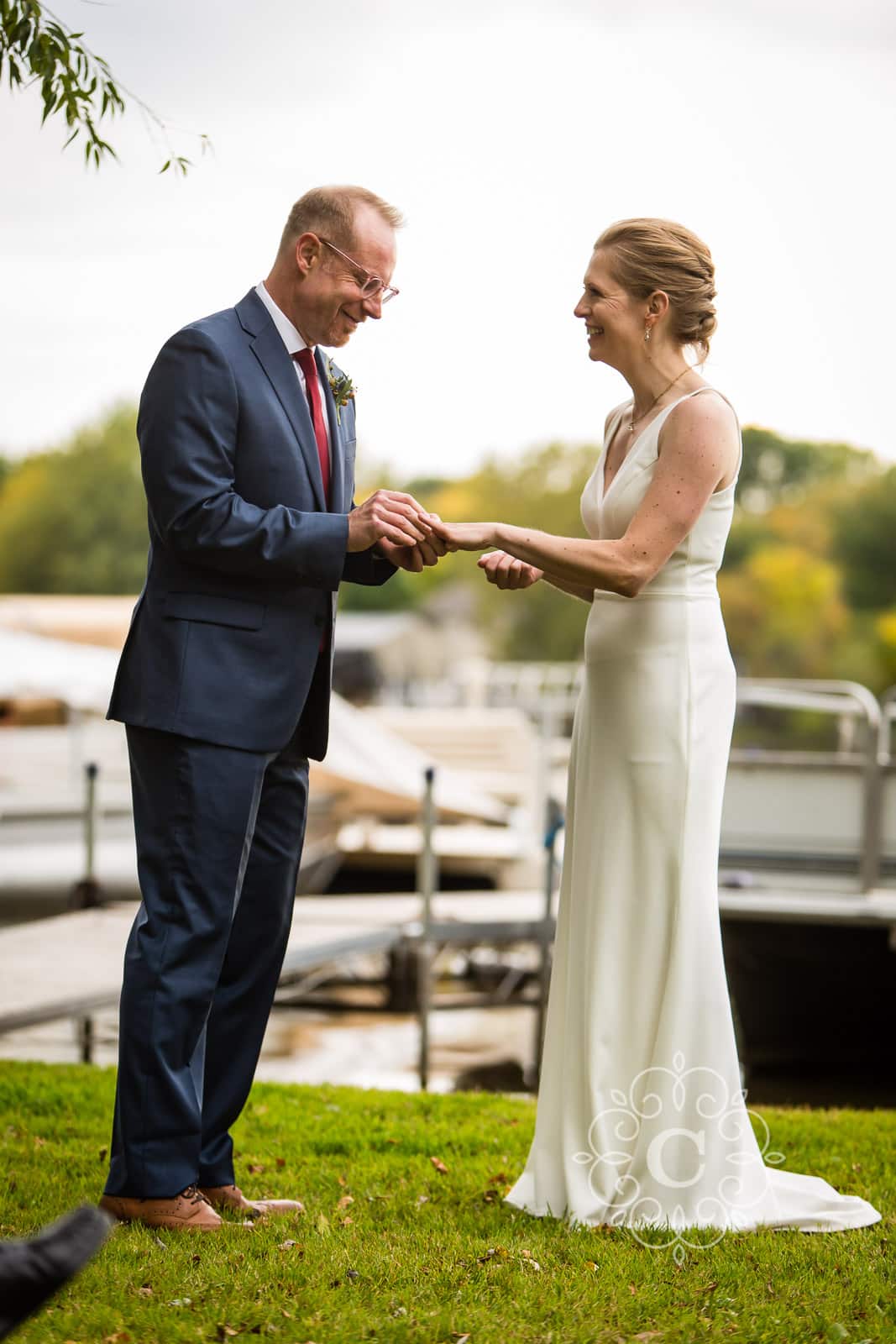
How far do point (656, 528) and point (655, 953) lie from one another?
1055 millimetres

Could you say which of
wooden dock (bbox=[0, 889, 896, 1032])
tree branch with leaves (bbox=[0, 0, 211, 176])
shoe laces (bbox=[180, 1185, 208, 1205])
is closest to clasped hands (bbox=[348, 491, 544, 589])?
tree branch with leaves (bbox=[0, 0, 211, 176])

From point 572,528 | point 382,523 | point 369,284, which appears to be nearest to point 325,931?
point 382,523

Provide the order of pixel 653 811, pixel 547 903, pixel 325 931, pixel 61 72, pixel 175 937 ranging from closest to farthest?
pixel 175 937 → pixel 653 811 → pixel 61 72 → pixel 325 931 → pixel 547 903

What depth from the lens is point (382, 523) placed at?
3459 millimetres

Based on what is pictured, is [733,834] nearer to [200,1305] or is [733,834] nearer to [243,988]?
[243,988]

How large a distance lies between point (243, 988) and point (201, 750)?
68 cm

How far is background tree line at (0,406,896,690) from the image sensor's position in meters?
69.1

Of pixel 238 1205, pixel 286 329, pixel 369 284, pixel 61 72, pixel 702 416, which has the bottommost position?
pixel 238 1205

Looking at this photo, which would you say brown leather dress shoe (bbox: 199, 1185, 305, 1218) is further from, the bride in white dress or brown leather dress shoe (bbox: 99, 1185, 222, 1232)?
the bride in white dress

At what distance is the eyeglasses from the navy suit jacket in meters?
0.23

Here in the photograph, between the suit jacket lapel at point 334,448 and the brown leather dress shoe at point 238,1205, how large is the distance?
67.1 inches

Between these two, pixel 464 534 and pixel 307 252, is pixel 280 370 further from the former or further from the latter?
pixel 464 534

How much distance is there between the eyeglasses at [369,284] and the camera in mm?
3545

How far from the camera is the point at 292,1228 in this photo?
3.61m
